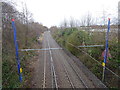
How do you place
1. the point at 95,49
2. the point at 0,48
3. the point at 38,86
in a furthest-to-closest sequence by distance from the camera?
1. the point at 95,49
2. the point at 38,86
3. the point at 0,48

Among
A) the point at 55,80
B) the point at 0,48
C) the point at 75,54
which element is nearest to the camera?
the point at 0,48

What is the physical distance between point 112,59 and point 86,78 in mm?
2546

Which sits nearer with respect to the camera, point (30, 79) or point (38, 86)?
point (38, 86)

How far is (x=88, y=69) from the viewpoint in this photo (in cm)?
747

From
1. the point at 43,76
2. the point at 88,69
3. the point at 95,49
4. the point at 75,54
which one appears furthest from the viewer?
the point at 75,54

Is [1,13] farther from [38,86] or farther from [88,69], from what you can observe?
[88,69]

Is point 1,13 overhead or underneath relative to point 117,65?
overhead

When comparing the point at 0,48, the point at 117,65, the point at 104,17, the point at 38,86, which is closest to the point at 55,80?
the point at 38,86

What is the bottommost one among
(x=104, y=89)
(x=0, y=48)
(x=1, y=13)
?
(x=104, y=89)

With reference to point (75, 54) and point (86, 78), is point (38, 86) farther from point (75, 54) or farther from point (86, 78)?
point (75, 54)

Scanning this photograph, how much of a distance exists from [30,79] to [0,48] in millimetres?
2854

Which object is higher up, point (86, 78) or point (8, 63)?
point (8, 63)

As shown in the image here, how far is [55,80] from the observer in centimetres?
593

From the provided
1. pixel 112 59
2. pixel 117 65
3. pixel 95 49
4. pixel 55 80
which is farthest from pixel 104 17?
pixel 55 80
